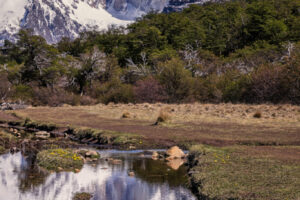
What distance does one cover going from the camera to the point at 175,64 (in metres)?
60.1

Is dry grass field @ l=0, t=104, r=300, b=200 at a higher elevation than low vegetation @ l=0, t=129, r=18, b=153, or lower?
higher

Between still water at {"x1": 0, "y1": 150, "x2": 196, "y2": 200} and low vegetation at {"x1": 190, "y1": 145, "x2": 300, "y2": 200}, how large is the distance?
3.52ft

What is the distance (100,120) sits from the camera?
40031mm

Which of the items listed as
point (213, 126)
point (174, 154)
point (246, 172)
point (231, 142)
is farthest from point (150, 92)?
point (246, 172)

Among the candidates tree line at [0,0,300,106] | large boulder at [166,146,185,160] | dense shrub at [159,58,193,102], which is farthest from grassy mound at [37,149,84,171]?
dense shrub at [159,58,193,102]

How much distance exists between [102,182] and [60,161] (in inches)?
174

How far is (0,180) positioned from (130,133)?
499 inches

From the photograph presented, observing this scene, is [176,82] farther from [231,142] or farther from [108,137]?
[231,142]

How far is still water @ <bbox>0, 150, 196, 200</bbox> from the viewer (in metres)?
16.0

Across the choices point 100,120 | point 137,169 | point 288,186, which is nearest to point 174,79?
point 100,120

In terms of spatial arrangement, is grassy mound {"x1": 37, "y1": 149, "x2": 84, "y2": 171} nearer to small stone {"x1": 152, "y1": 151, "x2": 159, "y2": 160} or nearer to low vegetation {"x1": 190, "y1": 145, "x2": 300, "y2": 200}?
small stone {"x1": 152, "y1": 151, "x2": 159, "y2": 160}

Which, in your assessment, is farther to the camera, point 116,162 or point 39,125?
point 39,125

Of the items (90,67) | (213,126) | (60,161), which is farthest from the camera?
(90,67)

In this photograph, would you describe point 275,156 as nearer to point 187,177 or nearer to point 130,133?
point 187,177
